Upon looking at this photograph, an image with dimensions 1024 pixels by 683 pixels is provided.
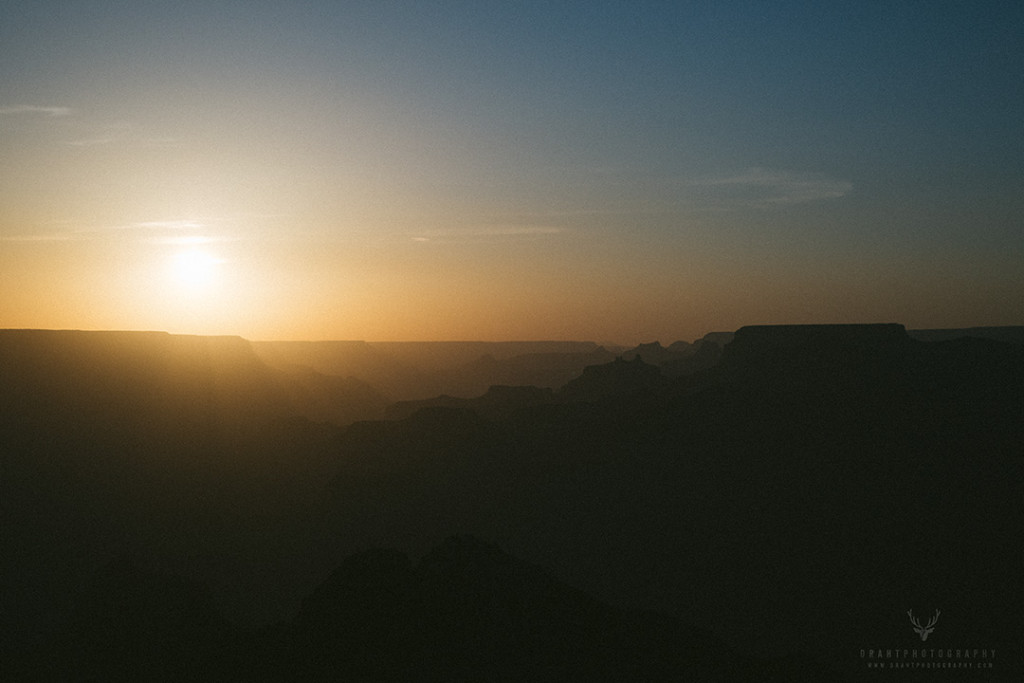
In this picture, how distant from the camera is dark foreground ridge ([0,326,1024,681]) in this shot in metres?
23.3

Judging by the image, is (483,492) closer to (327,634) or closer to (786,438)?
(786,438)

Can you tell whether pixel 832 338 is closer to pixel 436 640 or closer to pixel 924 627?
pixel 924 627

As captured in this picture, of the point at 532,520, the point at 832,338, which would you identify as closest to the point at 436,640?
the point at 532,520

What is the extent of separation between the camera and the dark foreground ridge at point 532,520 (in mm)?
23312

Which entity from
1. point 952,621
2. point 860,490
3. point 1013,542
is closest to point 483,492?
point 860,490

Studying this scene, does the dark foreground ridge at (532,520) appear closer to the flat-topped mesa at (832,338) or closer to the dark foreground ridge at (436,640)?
the dark foreground ridge at (436,640)

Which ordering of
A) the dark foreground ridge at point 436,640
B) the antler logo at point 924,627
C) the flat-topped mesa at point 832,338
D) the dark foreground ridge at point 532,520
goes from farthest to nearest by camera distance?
the flat-topped mesa at point 832,338 → the antler logo at point 924,627 → the dark foreground ridge at point 532,520 → the dark foreground ridge at point 436,640

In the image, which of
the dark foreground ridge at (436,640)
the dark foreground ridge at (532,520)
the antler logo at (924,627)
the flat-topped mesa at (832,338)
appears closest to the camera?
the dark foreground ridge at (436,640)

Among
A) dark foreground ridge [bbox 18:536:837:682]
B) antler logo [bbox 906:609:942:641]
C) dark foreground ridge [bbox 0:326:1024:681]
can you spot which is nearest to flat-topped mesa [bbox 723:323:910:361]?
dark foreground ridge [bbox 0:326:1024:681]

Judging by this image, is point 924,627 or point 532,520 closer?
point 924,627

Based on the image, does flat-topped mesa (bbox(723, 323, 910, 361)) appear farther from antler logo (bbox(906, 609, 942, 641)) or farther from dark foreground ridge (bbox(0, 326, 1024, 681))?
antler logo (bbox(906, 609, 942, 641))

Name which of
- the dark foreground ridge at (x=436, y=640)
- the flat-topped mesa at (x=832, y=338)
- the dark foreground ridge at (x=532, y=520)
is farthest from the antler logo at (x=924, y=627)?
the flat-topped mesa at (x=832, y=338)

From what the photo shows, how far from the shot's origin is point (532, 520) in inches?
2176

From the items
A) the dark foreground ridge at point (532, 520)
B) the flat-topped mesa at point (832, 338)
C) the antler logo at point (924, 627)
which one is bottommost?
the antler logo at point (924, 627)
